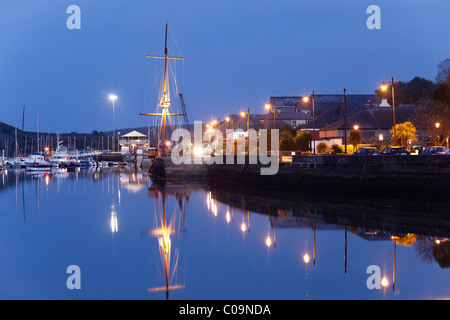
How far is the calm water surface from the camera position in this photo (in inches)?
724

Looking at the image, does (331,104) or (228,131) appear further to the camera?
(331,104)

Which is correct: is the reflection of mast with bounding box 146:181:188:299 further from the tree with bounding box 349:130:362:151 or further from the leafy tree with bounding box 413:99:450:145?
the leafy tree with bounding box 413:99:450:145

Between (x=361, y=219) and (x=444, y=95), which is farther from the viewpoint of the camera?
(x=444, y=95)

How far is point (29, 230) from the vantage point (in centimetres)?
3139

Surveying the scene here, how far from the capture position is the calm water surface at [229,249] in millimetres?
18391

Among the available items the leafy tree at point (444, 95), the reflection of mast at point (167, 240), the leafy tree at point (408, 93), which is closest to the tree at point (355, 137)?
the leafy tree at point (444, 95)

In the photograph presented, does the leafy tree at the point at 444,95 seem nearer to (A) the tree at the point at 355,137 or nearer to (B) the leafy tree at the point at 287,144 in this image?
(A) the tree at the point at 355,137

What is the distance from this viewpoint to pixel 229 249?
2506 cm

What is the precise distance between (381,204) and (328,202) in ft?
14.5

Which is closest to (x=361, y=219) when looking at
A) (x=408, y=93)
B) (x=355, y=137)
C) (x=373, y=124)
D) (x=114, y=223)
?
(x=114, y=223)

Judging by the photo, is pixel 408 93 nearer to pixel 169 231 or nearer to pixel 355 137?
pixel 355 137

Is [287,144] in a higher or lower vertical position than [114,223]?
higher
